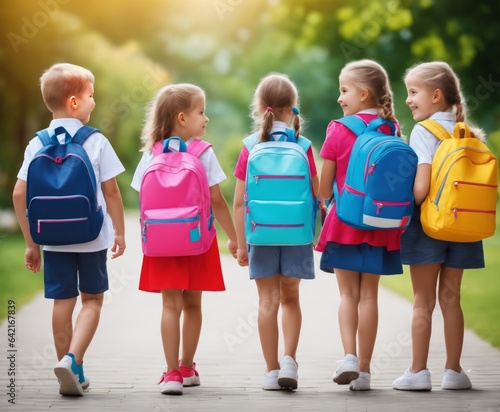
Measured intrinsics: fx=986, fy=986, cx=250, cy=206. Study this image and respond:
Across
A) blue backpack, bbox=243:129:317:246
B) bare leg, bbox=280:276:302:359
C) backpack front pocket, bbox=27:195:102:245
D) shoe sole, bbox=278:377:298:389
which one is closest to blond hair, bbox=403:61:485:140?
blue backpack, bbox=243:129:317:246

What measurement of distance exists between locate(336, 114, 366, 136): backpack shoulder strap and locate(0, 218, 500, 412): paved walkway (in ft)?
4.07

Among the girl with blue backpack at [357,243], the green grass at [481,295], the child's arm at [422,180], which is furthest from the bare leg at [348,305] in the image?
the green grass at [481,295]

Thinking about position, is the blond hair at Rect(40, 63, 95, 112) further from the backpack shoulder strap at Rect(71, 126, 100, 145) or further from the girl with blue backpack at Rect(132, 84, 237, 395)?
the girl with blue backpack at Rect(132, 84, 237, 395)

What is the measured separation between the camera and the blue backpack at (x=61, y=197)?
4.52m

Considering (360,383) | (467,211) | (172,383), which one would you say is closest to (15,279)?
(172,383)

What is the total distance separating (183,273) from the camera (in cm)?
467

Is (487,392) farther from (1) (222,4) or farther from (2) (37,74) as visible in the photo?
(1) (222,4)

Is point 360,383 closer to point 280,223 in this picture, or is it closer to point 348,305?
point 348,305

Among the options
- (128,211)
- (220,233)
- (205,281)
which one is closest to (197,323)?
(205,281)

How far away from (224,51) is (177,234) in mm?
17071

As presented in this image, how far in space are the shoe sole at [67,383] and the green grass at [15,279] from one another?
11.2ft

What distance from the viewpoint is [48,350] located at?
621 centimetres

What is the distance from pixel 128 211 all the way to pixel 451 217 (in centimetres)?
1466

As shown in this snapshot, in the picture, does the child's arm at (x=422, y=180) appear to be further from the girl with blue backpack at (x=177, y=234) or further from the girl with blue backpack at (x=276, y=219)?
the girl with blue backpack at (x=177, y=234)
